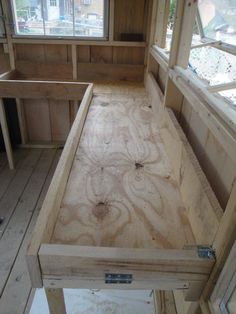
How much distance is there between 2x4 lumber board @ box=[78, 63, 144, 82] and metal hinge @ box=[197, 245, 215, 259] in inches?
98.5

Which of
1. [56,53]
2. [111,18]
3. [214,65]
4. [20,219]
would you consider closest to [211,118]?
[214,65]

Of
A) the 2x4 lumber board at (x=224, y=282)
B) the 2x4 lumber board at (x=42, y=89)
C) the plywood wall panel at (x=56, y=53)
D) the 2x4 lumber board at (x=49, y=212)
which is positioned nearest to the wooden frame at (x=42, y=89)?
the 2x4 lumber board at (x=42, y=89)

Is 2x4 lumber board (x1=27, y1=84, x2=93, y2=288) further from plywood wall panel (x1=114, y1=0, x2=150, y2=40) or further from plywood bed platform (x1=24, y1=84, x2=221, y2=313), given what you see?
plywood wall panel (x1=114, y1=0, x2=150, y2=40)

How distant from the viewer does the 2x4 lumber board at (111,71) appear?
116 inches

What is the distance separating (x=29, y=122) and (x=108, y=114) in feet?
5.97

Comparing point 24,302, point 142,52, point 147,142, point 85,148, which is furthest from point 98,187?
point 142,52

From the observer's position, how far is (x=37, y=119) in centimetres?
326

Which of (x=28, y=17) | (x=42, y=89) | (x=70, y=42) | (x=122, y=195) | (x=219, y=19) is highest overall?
(x=219, y=19)

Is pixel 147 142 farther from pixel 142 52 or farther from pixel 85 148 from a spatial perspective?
pixel 142 52

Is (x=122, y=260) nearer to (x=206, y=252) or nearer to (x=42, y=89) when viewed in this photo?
(x=206, y=252)

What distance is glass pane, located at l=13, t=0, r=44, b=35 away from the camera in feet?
9.14

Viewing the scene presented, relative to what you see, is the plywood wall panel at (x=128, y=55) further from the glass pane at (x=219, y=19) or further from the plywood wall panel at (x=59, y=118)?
the glass pane at (x=219, y=19)

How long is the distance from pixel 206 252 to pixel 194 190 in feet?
0.77

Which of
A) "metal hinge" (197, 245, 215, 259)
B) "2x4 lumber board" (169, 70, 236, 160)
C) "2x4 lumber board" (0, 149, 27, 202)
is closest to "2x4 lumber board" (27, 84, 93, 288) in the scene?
"metal hinge" (197, 245, 215, 259)
